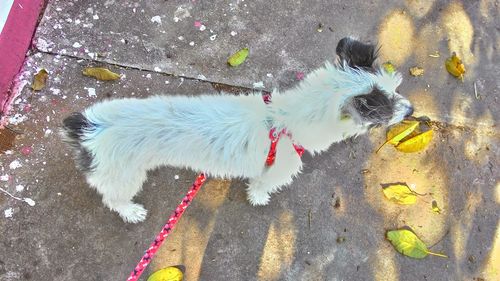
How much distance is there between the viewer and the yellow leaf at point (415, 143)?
356 cm

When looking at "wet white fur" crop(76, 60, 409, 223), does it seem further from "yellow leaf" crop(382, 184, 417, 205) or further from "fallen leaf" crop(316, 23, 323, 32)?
"fallen leaf" crop(316, 23, 323, 32)

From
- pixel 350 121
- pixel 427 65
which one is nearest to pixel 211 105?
pixel 350 121

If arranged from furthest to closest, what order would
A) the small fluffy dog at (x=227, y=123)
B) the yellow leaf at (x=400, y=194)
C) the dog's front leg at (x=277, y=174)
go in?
the yellow leaf at (x=400, y=194) < the dog's front leg at (x=277, y=174) < the small fluffy dog at (x=227, y=123)

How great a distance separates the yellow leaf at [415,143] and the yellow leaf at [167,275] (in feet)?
6.78

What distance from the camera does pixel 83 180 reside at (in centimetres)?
321

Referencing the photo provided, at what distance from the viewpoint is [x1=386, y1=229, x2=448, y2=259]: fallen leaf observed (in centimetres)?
337

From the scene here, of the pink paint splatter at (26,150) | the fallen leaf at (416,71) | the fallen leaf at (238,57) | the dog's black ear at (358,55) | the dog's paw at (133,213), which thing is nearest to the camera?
the dog's black ear at (358,55)

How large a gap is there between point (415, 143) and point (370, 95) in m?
1.53

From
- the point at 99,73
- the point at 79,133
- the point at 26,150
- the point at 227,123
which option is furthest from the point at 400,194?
the point at 26,150

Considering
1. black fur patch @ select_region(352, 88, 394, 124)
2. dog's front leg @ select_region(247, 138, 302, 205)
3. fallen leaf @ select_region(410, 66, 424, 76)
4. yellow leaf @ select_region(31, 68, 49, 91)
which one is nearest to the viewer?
black fur patch @ select_region(352, 88, 394, 124)

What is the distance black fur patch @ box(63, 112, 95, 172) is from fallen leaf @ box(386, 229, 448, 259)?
92.5 inches

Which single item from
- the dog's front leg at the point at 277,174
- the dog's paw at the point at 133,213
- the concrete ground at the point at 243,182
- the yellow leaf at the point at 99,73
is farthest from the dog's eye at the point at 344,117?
the yellow leaf at the point at 99,73

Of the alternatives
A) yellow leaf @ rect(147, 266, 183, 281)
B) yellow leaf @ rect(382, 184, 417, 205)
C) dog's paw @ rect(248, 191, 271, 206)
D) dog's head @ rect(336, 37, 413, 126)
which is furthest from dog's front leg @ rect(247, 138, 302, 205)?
yellow leaf @ rect(382, 184, 417, 205)

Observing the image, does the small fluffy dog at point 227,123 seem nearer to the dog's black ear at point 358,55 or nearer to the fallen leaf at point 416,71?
the dog's black ear at point 358,55
